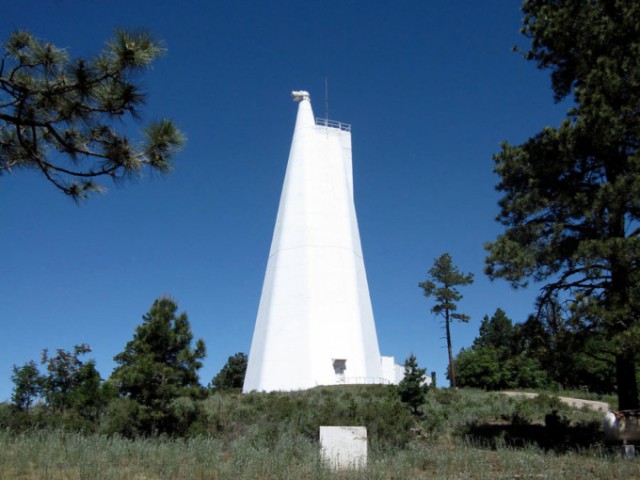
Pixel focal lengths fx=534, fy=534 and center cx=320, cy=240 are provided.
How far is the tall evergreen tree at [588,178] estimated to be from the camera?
1049 cm

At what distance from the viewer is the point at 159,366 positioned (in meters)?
12.9

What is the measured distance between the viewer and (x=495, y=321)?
56.6 meters

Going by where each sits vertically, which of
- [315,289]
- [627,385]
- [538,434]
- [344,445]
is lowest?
[538,434]

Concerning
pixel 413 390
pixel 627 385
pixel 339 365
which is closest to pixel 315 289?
pixel 339 365

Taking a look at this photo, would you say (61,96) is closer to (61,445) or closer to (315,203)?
(61,445)

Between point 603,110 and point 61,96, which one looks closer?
point 61,96

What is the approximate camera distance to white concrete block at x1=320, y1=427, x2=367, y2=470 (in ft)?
28.7

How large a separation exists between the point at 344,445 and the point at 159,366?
5.82m

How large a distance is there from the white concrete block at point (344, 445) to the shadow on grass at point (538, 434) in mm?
4183

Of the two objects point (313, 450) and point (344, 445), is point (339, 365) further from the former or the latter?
point (344, 445)

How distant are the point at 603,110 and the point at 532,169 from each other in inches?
85.3

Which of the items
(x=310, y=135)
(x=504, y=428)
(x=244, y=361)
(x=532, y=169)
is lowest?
(x=504, y=428)

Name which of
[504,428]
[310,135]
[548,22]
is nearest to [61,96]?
[548,22]

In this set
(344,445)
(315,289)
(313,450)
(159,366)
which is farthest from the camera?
(315,289)
